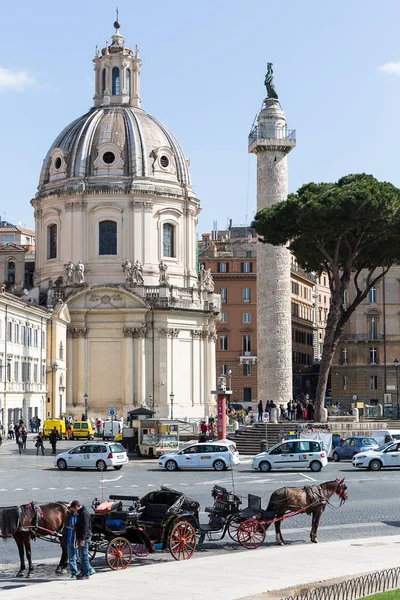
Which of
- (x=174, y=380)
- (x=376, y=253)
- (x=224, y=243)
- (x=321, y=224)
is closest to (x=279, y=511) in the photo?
(x=321, y=224)

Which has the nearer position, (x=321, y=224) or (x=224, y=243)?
(x=321, y=224)

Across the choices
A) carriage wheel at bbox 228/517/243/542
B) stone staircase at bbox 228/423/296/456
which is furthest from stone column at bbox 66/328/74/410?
carriage wheel at bbox 228/517/243/542

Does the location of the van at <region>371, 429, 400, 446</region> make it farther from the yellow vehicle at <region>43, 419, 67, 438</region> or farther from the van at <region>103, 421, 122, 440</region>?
the yellow vehicle at <region>43, 419, 67, 438</region>

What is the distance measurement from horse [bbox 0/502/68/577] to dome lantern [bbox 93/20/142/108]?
6657 centimetres

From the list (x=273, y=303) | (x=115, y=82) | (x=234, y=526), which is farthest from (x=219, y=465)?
(x=115, y=82)

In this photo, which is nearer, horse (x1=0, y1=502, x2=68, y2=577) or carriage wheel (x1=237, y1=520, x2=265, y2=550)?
horse (x1=0, y1=502, x2=68, y2=577)

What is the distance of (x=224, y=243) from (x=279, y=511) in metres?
86.3

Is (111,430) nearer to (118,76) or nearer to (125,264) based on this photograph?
(125,264)

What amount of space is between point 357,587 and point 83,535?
4.65 meters

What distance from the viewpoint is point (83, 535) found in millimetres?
17828

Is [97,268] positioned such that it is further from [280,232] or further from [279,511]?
[279,511]

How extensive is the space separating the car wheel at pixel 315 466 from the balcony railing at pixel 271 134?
32.5 meters

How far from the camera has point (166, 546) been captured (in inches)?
759

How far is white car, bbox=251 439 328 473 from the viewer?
40.3m
